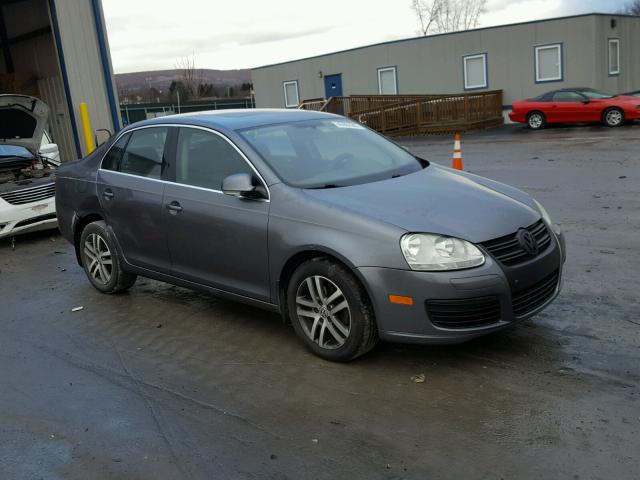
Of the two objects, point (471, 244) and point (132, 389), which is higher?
point (471, 244)

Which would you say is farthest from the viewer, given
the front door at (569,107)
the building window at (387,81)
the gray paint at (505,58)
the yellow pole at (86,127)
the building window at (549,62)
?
the building window at (387,81)

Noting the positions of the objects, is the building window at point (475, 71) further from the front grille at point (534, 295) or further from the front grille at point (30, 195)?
the front grille at point (534, 295)

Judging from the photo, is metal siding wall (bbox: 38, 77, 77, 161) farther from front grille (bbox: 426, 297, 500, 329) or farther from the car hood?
front grille (bbox: 426, 297, 500, 329)

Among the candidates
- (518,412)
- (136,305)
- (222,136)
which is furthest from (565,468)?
(136,305)

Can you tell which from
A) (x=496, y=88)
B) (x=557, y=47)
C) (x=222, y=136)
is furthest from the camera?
(x=496, y=88)

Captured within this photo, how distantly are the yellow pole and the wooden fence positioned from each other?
14.1 meters

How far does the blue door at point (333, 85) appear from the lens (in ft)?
108

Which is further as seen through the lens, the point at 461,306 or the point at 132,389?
the point at 132,389

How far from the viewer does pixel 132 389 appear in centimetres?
418

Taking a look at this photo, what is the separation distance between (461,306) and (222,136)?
7.44 ft

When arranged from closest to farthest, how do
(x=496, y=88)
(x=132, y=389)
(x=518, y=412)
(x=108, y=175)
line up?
(x=518, y=412) → (x=132, y=389) → (x=108, y=175) → (x=496, y=88)

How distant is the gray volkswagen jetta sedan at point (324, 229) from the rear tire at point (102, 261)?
0.03 meters

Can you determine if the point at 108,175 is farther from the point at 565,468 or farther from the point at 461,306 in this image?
the point at 565,468

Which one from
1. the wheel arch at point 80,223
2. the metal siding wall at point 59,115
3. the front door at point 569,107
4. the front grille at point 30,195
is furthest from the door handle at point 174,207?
the front door at point 569,107
